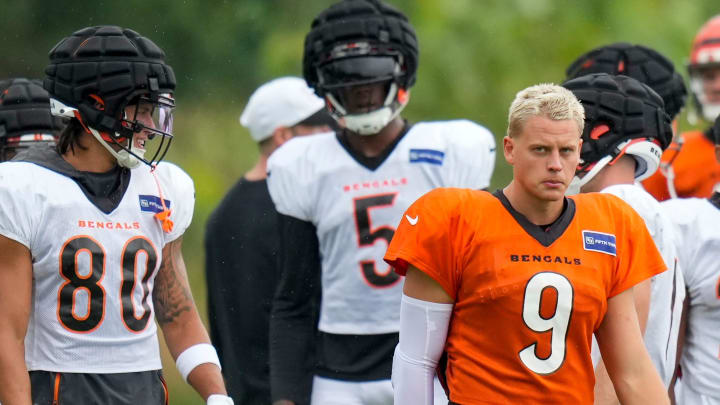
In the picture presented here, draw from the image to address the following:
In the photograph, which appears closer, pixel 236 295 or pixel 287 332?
pixel 287 332

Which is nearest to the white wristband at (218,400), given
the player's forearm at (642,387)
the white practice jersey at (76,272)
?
the white practice jersey at (76,272)

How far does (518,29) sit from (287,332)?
5789 mm

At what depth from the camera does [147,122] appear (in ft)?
15.0

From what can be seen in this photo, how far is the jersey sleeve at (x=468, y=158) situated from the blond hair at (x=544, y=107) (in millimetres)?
1544

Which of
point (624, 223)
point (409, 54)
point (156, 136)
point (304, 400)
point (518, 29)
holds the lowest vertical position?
point (304, 400)

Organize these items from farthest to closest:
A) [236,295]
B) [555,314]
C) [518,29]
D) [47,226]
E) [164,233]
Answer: [518,29] → [236,295] → [164,233] → [47,226] → [555,314]

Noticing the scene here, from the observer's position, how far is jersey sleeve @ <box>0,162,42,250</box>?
416 centimetres

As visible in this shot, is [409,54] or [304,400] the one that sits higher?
[409,54]

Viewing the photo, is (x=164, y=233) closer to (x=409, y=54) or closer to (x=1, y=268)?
(x=1, y=268)

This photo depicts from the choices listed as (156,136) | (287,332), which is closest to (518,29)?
(287,332)

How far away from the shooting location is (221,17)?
1501 centimetres

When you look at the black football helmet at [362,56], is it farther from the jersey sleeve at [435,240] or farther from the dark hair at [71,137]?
the jersey sleeve at [435,240]

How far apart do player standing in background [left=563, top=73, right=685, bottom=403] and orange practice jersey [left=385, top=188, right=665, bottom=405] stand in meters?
0.43

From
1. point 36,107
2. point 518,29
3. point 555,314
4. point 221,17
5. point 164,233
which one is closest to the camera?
point 555,314
